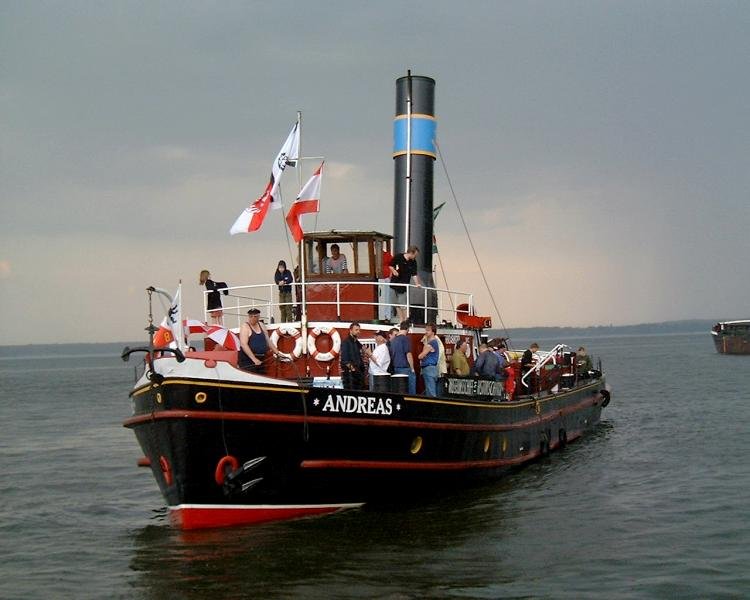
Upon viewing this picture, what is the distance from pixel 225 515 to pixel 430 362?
442cm

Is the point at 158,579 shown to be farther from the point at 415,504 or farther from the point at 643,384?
the point at 643,384

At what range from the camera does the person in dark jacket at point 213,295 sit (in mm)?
16734

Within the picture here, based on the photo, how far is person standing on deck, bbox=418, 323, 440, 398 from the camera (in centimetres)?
1587

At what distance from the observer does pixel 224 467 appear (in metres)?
12.9

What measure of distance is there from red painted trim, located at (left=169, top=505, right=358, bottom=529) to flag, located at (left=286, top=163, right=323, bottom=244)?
429 cm

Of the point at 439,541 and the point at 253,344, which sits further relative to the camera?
the point at 253,344

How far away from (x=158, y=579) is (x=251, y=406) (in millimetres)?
2557

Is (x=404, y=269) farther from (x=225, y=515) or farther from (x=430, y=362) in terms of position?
(x=225, y=515)

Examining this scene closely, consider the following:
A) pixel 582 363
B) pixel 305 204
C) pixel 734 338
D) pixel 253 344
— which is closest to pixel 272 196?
pixel 305 204

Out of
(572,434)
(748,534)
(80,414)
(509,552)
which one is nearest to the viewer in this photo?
(509,552)

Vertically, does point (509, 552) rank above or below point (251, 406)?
below

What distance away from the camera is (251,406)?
42.5 feet

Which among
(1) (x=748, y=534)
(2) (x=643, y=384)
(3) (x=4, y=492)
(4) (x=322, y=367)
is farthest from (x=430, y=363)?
(2) (x=643, y=384)

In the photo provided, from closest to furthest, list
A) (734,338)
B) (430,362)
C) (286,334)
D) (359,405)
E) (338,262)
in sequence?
(359,405), (430,362), (286,334), (338,262), (734,338)
